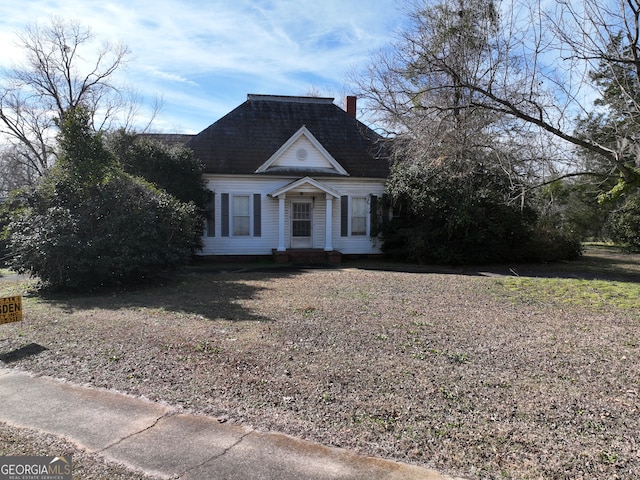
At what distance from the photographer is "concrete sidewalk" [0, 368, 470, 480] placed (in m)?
3.11

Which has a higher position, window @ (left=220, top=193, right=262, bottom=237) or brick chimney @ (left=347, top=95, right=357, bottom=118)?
brick chimney @ (left=347, top=95, right=357, bottom=118)

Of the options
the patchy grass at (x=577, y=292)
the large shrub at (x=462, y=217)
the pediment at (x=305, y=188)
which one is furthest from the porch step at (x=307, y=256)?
the patchy grass at (x=577, y=292)

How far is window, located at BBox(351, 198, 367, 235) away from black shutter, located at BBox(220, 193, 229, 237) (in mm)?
5350

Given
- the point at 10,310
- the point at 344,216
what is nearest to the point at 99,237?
the point at 10,310

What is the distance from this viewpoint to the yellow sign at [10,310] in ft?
21.0

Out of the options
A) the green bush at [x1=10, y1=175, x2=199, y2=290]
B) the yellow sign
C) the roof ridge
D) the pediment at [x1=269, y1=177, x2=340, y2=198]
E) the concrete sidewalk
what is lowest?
the concrete sidewalk

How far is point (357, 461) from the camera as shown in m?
3.26

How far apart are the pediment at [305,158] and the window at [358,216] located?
1444mm

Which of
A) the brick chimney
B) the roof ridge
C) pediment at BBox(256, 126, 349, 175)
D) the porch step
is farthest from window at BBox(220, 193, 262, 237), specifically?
the brick chimney

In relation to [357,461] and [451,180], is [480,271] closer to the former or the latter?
[451,180]

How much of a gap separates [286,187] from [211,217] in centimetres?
333

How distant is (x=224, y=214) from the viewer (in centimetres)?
→ 1833

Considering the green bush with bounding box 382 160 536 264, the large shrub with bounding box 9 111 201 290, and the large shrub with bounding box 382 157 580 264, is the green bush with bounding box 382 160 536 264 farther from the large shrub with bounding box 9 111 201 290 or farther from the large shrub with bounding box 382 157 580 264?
the large shrub with bounding box 9 111 201 290

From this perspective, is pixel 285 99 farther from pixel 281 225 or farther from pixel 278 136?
pixel 281 225
